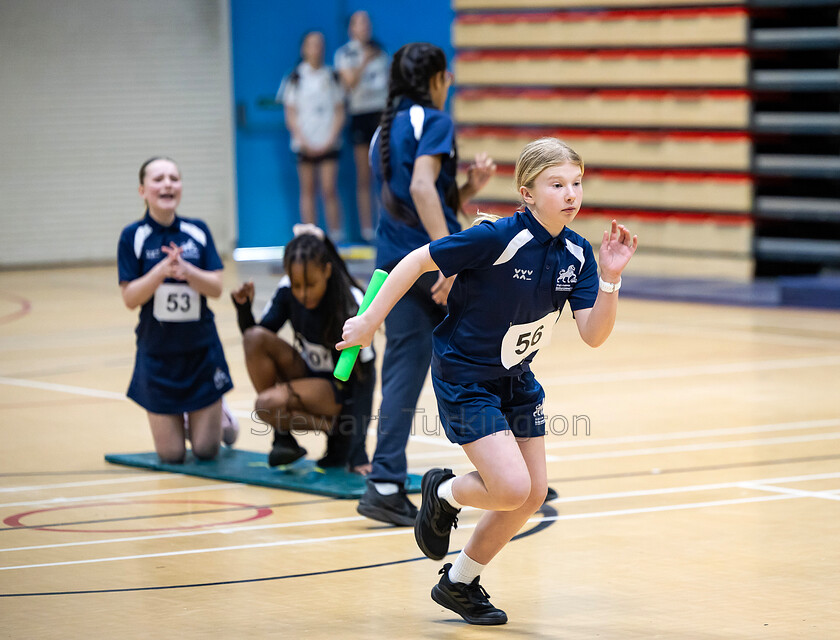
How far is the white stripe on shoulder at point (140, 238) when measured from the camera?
590 centimetres

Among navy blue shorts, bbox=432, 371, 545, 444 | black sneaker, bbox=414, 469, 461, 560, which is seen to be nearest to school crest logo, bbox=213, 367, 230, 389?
black sneaker, bbox=414, 469, 461, 560

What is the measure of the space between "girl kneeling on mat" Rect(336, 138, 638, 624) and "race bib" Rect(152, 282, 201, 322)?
7.26 ft

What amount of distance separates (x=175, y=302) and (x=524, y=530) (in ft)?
6.34

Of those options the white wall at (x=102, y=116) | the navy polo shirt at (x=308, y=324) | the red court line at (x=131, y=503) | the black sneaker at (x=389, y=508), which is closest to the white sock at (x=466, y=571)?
the black sneaker at (x=389, y=508)

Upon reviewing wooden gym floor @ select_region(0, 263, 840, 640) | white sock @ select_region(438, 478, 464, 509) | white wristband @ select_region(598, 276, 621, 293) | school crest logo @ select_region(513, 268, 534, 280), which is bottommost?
wooden gym floor @ select_region(0, 263, 840, 640)

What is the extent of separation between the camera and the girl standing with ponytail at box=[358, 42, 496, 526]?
493cm

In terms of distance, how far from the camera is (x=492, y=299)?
382 cm

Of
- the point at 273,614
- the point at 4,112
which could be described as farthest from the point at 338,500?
the point at 4,112

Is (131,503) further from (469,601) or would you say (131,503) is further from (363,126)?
(363,126)

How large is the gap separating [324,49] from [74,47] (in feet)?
8.73

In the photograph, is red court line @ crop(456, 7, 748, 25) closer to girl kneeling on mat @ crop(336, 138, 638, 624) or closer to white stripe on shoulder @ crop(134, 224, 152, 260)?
white stripe on shoulder @ crop(134, 224, 152, 260)

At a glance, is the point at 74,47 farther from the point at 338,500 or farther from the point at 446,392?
the point at 446,392

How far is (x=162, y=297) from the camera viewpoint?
5.87 meters

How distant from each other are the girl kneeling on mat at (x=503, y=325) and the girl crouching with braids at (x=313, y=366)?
1721 mm
